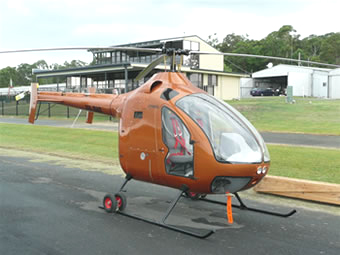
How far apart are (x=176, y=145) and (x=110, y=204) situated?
1885 millimetres

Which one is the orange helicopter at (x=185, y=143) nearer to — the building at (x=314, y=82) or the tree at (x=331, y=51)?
the building at (x=314, y=82)

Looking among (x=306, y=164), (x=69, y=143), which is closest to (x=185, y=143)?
(x=306, y=164)

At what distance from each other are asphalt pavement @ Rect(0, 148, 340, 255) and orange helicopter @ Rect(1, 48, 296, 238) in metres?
0.33

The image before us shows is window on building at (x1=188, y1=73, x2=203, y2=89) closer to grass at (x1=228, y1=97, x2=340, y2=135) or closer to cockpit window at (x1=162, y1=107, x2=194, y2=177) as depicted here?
grass at (x1=228, y1=97, x2=340, y2=135)

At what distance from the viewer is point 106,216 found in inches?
265

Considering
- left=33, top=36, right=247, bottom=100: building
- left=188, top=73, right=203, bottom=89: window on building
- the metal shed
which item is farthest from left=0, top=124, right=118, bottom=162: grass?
the metal shed

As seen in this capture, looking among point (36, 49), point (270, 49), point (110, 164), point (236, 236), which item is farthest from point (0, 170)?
point (270, 49)

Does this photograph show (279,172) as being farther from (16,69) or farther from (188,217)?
(16,69)

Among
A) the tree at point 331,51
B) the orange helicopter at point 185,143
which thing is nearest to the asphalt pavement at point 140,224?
the orange helicopter at point 185,143

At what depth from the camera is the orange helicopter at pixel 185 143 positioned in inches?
220

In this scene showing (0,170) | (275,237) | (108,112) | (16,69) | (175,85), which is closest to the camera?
(275,237)

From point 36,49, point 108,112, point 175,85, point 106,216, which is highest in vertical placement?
point 36,49

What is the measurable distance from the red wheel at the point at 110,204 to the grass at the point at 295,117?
15.6 m

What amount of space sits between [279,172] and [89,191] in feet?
16.4
